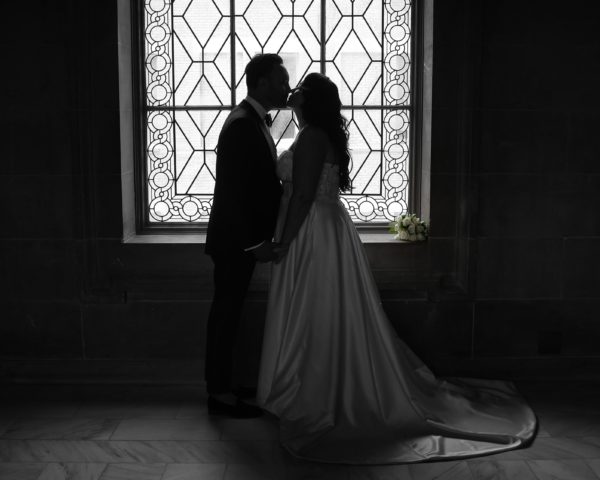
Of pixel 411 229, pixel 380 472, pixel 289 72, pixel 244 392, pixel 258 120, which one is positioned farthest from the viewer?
pixel 289 72

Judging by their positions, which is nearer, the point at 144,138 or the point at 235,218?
the point at 235,218

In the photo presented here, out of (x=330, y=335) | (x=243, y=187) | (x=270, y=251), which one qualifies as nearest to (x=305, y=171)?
(x=243, y=187)

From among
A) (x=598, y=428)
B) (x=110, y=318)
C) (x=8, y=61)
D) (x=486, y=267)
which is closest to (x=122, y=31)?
(x=8, y=61)

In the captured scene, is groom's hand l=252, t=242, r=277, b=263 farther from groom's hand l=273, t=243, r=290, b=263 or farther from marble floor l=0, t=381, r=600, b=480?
marble floor l=0, t=381, r=600, b=480

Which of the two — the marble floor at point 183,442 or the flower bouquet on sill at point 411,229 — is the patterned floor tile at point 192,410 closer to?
the marble floor at point 183,442

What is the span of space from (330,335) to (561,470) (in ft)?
3.93

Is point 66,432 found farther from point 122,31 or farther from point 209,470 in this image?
point 122,31

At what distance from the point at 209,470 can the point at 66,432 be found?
86 centimetres

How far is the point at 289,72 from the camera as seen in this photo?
4633mm

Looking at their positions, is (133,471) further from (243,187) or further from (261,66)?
(261,66)

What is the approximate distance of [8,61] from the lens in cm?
435

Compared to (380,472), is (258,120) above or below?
above

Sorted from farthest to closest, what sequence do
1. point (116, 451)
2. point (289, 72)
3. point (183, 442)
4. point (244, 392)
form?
point (289, 72) → point (244, 392) → point (183, 442) → point (116, 451)

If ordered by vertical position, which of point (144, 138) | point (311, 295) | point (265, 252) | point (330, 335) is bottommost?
point (330, 335)
